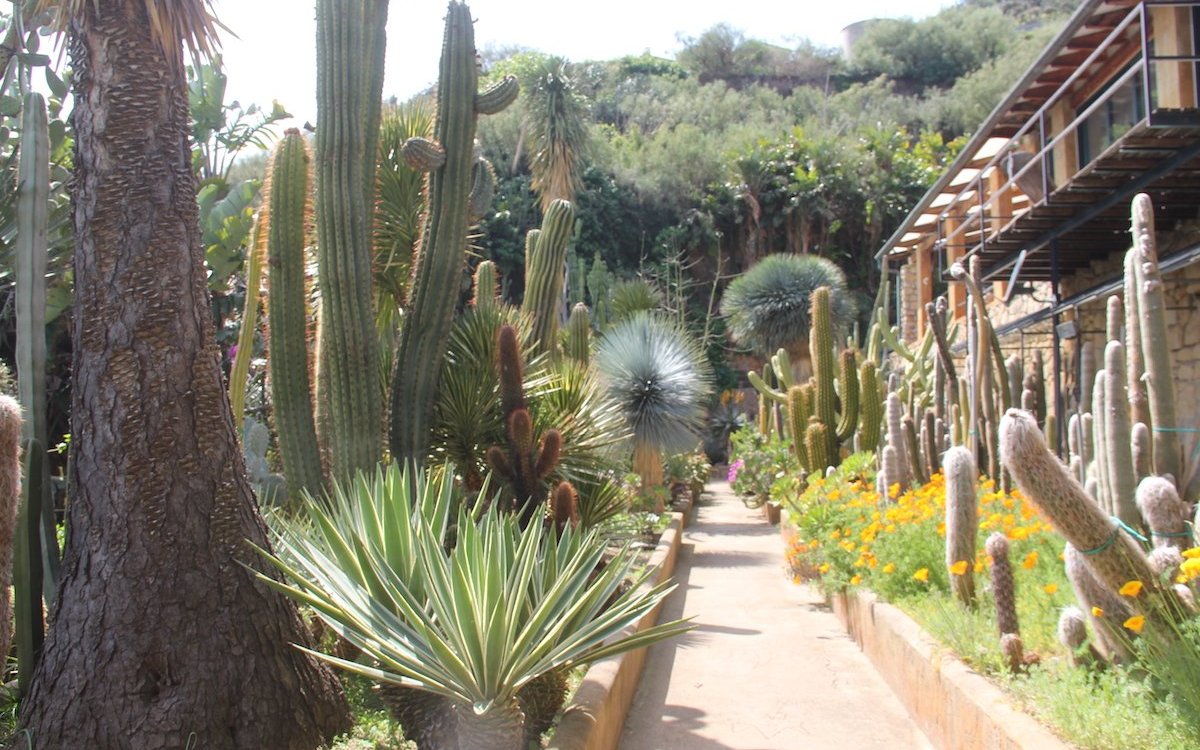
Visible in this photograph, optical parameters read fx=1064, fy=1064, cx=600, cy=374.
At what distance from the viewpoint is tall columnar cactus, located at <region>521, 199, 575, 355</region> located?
35.7ft

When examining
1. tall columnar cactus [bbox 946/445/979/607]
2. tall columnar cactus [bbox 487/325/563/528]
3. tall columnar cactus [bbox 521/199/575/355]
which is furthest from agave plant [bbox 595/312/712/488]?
tall columnar cactus [bbox 946/445/979/607]

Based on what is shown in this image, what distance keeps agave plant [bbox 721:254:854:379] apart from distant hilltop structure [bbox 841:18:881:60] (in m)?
34.4

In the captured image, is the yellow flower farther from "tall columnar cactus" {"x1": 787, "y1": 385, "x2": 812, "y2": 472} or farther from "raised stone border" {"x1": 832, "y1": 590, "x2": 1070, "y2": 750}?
"tall columnar cactus" {"x1": 787, "y1": 385, "x2": 812, "y2": 472}

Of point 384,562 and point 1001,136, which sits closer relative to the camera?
→ point 384,562

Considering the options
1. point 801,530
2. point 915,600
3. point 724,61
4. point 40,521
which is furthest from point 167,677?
point 724,61

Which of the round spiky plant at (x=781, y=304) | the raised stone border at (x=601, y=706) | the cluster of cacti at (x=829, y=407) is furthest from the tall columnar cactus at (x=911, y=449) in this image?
the round spiky plant at (x=781, y=304)

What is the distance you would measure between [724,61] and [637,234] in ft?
77.5

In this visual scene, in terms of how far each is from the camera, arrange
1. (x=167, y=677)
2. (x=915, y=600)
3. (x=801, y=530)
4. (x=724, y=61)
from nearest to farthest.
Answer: (x=167, y=677), (x=915, y=600), (x=801, y=530), (x=724, y=61)

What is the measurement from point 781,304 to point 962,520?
19.3m

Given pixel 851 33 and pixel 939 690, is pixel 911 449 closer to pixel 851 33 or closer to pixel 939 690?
pixel 939 690

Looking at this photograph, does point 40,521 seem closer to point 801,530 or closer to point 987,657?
point 987,657

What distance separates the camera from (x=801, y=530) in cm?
987

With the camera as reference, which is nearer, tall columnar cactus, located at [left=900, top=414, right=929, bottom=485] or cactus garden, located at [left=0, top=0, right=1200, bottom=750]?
cactus garden, located at [left=0, top=0, right=1200, bottom=750]

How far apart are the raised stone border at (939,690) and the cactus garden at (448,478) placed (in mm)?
76
